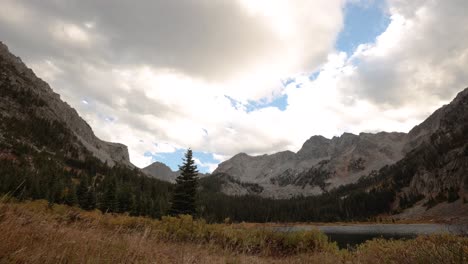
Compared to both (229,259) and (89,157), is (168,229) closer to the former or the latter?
(229,259)

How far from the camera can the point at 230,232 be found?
12664 millimetres

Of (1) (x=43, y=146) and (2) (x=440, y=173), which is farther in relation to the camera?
(2) (x=440, y=173)

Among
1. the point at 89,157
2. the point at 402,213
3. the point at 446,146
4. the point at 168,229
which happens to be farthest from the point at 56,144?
the point at 446,146

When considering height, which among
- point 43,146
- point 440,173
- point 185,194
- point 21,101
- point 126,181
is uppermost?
point 21,101

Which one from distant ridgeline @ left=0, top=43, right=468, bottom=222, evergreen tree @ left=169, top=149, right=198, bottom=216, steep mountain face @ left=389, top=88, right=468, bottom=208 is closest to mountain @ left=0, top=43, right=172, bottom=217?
distant ridgeline @ left=0, top=43, right=468, bottom=222

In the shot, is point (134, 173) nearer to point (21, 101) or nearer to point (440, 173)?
point (21, 101)

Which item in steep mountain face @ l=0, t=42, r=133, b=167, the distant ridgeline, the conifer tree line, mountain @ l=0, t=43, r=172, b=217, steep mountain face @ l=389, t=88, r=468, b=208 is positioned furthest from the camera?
steep mountain face @ l=0, t=42, r=133, b=167

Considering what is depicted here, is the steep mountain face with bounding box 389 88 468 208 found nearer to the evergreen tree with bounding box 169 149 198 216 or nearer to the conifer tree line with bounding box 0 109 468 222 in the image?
the conifer tree line with bounding box 0 109 468 222

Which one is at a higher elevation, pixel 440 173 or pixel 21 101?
pixel 21 101

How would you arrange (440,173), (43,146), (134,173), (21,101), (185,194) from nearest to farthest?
(185,194) < (43,146) < (440,173) < (21,101) < (134,173)

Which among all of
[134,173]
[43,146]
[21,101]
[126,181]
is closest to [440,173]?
[126,181]

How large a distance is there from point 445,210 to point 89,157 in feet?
588

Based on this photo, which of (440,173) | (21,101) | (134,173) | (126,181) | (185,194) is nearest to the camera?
(185,194)

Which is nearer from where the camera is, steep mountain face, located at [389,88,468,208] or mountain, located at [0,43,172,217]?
mountain, located at [0,43,172,217]
